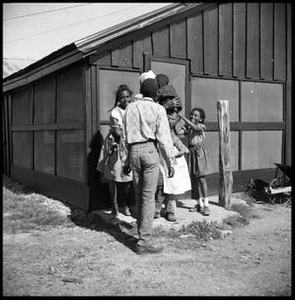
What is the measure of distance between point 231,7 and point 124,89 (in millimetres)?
3949

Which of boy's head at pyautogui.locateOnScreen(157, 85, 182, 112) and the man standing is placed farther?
boy's head at pyautogui.locateOnScreen(157, 85, 182, 112)

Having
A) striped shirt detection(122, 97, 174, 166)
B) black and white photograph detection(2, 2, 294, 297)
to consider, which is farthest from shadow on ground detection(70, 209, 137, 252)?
striped shirt detection(122, 97, 174, 166)

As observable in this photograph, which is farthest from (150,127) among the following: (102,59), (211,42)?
(211,42)

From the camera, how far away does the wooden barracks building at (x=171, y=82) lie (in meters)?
6.74

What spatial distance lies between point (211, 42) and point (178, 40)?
92cm

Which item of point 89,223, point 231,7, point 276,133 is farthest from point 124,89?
point 276,133

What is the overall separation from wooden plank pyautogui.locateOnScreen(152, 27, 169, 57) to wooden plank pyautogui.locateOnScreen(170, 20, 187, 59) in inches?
4.6

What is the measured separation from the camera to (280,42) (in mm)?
9375

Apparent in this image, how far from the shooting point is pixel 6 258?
185 inches

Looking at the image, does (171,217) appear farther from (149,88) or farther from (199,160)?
(149,88)

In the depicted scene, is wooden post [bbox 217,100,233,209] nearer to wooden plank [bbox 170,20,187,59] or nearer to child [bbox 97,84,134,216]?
wooden plank [bbox 170,20,187,59]

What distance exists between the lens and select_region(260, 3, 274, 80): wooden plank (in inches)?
355

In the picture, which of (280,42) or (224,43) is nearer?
(224,43)

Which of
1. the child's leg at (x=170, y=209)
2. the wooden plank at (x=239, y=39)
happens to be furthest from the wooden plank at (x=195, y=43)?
the child's leg at (x=170, y=209)
